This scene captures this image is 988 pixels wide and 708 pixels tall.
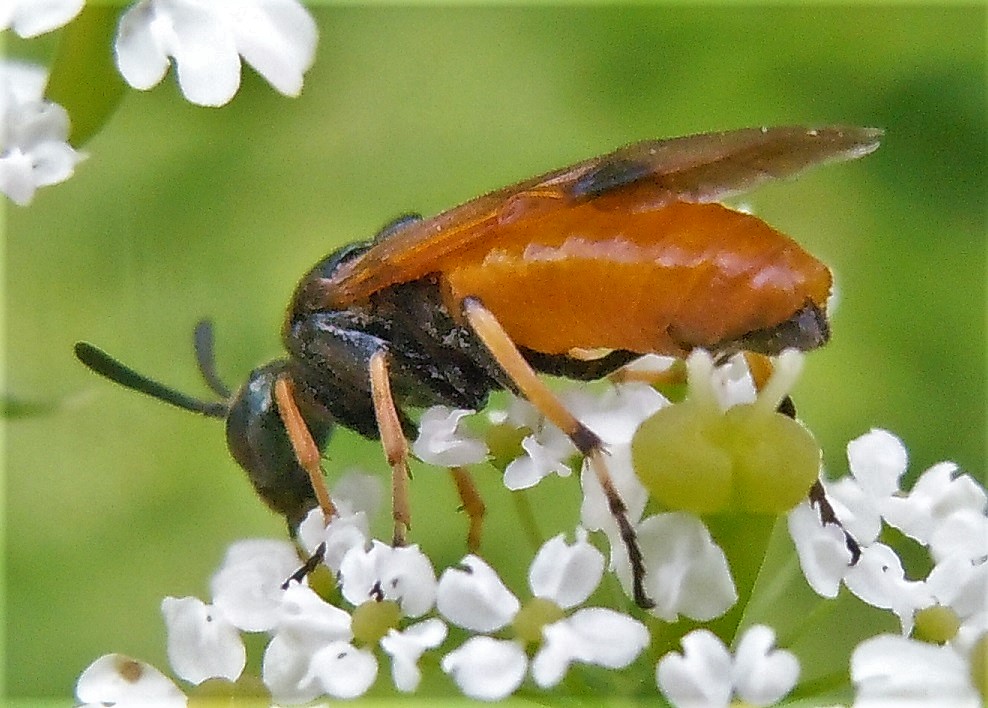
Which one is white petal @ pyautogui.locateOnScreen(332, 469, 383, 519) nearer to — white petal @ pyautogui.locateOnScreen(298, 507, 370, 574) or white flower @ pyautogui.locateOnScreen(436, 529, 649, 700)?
white petal @ pyautogui.locateOnScreen(298, 507, 370, 574)

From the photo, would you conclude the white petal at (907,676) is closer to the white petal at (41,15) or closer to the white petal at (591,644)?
the white petal at (591,644)

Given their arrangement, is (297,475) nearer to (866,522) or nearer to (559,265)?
(559,265)

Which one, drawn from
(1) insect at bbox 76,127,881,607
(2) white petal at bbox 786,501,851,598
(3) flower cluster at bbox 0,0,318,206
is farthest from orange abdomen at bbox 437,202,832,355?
(3) flower cluster at bbox 0,0,318,206

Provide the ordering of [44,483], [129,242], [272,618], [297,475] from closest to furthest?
[272,618], [297,475], [44,483], [129,242]

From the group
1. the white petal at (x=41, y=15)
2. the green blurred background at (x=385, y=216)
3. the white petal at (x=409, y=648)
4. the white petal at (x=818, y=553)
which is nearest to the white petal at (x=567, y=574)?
the white petal at (x=409, y=648)

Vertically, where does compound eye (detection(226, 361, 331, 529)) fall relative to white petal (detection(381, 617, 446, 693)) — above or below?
above

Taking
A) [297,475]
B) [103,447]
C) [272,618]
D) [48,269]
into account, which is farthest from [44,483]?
[272,618]
